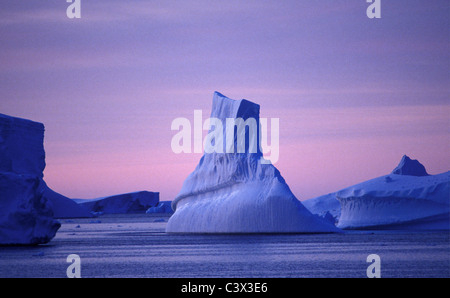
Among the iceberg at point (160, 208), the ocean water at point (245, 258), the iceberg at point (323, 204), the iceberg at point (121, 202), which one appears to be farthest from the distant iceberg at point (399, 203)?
the iceberg at point (121, 202)

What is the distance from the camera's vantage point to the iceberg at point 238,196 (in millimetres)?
33000

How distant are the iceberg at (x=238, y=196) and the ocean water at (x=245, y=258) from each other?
896 millimetres

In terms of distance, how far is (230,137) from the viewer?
115ft

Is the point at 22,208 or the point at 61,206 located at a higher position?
the point at 22,208

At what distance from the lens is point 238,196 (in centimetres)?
3391

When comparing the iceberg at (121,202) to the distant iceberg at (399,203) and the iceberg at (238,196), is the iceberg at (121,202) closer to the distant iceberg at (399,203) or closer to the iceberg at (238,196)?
the distant iceberg at (399,203)

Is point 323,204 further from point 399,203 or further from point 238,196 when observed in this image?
point 238,196

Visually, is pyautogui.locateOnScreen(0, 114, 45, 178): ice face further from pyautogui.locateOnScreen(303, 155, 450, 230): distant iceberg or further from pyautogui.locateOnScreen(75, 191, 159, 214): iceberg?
pyautogui.locateOnScreen(75, 191, 159, 214): iceberg

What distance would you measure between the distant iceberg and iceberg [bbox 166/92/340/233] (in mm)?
3640

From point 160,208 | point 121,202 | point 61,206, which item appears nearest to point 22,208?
point 61,206

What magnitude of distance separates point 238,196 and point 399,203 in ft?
28.5

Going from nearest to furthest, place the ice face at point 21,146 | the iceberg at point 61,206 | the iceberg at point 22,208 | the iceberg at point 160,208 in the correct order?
the iceberg at point 22,208 < the ice face at point 21,146 < the iceberg at point 61,206 < the iceberg at point 160,208

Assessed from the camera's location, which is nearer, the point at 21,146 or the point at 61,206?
the point at 21,146
